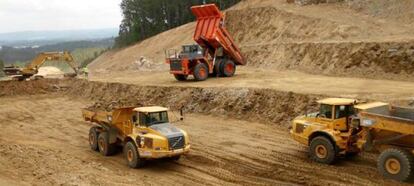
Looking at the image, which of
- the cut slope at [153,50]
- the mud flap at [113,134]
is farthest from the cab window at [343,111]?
the cut slope at [153,50]

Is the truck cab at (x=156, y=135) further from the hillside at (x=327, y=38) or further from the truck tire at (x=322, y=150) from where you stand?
the hillside at (x=327, y=38)

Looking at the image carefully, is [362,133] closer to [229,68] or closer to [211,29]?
[211,29]

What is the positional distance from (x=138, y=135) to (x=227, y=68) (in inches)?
518

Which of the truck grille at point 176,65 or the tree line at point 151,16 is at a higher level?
the tree line at point 151,16

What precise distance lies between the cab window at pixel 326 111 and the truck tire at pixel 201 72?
12.4 m

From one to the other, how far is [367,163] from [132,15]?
178 ft

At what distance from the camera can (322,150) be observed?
559 inches

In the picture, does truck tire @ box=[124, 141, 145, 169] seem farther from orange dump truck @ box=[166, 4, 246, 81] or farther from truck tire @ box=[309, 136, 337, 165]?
orange dump truck @ box=[166, 4, 246, 81]

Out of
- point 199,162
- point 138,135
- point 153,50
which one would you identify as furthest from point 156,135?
point 153,50

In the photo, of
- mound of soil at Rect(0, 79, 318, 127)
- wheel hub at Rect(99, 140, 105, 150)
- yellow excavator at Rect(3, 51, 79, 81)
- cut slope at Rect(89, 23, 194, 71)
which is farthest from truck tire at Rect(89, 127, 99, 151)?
cut slope at Rect(89, 23, 194, 71)

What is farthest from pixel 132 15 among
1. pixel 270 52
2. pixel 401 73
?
pixel 401 73

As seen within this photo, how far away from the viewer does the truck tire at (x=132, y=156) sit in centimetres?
1496

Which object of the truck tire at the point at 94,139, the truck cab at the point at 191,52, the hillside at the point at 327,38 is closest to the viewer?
the truck tire at the point at 94,139

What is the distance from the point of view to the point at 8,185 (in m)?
13.2
